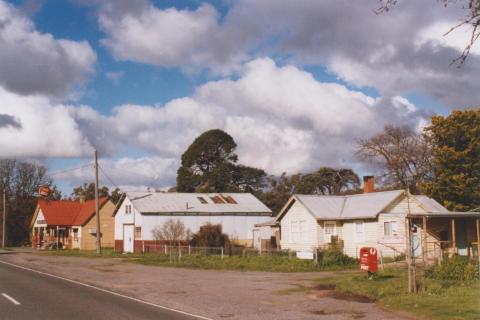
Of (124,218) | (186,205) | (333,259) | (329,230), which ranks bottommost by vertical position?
(333,259)

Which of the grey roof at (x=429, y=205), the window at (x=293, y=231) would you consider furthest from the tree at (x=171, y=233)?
the grey roof at (x=429, y=205)

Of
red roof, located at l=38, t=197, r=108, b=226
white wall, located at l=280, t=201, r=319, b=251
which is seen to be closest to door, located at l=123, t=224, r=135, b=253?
red roof, located at l=38, t=197, r=108, b=226

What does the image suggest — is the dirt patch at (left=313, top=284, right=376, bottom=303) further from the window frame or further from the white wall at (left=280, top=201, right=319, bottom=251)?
the white wall at (left=280, top=201, right=319, bottom=251)

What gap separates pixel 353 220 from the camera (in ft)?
126

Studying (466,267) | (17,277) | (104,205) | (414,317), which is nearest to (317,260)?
(466,267)

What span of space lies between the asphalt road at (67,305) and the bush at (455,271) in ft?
33.9

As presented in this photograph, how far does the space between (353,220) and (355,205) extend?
2.04 meters

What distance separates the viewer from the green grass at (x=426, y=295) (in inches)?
551

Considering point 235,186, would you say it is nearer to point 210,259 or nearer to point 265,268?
point 210,259

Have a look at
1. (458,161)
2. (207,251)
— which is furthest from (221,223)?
(458,161)

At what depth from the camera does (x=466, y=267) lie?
20016 millimetres

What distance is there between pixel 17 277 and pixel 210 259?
13311 mm

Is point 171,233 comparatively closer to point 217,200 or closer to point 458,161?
point 217,200

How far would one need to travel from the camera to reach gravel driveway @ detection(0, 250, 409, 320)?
1496 centimetres
